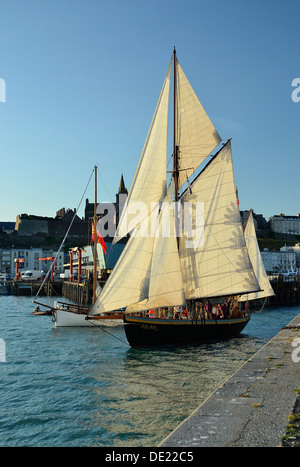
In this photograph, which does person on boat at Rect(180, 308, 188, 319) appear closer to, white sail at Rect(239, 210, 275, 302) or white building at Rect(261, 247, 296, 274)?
white sail at Rect(239, 210, 275, 302)

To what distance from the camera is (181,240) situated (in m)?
30.6

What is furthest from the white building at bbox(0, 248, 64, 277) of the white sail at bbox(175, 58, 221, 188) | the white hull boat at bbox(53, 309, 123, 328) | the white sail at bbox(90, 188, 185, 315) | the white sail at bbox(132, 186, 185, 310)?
the white sail at bbox(90, 188, 185, 315)

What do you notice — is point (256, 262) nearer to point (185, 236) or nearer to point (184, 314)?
point (185, 236)

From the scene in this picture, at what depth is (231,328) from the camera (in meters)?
32.0

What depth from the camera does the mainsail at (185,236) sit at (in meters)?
26.5

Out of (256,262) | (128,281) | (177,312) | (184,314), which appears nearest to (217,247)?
(184,314)

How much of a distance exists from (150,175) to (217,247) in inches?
277

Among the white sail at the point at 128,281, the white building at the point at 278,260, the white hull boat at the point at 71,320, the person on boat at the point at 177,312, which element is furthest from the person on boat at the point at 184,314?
the white building at the point at 278,260

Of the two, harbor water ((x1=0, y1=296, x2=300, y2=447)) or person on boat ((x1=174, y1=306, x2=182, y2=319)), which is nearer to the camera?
harbor water ((x1=0, y1=296, x2=300, y2=447))

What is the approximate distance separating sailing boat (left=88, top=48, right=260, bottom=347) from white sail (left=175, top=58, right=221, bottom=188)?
0.08 metres

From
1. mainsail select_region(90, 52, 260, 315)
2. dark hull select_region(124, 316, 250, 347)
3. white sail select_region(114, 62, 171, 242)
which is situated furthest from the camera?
white sail select_region(114, 62, 171, 242)

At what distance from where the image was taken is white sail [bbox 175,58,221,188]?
3306 cm

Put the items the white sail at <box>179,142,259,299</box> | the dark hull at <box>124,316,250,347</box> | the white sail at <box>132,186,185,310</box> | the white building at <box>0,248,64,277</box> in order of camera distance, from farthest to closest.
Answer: the white building at <box>0,248,64,277</box>, the white sail at <box>179,142,259,299</box>, the dark hull at <box>124,316,250,347</box>, the white sail at <box>132,186,185,310</box>
